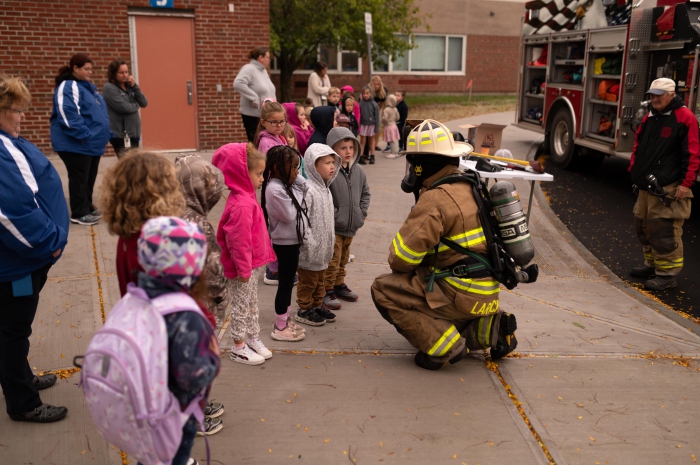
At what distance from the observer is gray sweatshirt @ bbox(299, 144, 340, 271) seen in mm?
4727

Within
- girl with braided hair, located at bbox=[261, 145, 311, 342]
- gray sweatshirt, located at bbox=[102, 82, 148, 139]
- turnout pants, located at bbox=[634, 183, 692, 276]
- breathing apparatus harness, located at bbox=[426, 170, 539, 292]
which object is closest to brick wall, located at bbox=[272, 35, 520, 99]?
gray sweatshirt, located at bbox=[102, 82, 148, 139]

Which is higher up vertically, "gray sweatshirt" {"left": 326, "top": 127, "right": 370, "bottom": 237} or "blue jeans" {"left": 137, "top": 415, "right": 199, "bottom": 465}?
"gray sweatshirt" {"left": 326, "top": 127, "right": 370, "bottom": 237}

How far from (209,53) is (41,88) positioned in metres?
2.86

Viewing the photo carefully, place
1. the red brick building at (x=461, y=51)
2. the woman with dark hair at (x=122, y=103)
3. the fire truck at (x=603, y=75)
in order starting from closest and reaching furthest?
the woman with dark hair at (x=122, y=103) → the fire truck at (x=603, y=75) → the red brick building at (x=461, y=51)

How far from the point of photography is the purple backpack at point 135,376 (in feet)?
7.39

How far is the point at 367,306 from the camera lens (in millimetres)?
5512

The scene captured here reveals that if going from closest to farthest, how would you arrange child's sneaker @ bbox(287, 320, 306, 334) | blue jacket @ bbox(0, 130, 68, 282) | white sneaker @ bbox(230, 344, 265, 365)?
blue jacket @ bbox(0, 130, 68, 282) → white sneaker @ bbox(230, 344, 265, 365) → child's sneaker @ bbox(287, 320, 306, 334)

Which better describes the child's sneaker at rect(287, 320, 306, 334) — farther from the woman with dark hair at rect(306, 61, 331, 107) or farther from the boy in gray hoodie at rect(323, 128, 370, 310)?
the woman with dark hair at rect(306, 61, 331, 107)

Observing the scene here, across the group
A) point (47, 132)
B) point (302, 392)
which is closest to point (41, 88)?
point (47, 132)

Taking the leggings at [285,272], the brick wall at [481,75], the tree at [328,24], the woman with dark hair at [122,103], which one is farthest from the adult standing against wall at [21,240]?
the brick wall at [481,75]

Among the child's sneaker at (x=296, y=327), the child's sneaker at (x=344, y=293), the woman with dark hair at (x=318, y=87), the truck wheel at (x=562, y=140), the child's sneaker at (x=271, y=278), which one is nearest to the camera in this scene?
the child's sneaker at (x=296, y=327)

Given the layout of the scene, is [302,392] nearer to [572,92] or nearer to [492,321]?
[492,321]

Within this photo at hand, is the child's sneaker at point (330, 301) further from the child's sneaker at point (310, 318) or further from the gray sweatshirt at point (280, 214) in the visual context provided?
the gray sweatshirt at point (280, 214)

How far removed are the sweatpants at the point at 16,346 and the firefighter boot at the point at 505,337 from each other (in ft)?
8.98
